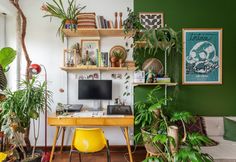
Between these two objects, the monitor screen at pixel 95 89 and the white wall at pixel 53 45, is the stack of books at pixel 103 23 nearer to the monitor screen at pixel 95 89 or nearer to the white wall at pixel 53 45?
the white wall at pixel 53 45

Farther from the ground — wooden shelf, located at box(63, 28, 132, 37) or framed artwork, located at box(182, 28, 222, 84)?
wooden shelf, located at box(63, 28, 132, 37)

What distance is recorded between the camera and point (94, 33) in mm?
3014

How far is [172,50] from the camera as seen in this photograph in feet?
10.2

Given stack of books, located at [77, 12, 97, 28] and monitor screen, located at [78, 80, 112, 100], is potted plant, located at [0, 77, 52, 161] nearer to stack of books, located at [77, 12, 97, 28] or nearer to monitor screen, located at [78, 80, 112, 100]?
monitor screen, located at [78, 80, 112, 100]

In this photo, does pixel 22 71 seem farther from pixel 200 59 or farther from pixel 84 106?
pixel 200 59

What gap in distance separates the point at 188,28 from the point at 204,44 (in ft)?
1.25

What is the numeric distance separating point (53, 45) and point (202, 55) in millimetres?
2541

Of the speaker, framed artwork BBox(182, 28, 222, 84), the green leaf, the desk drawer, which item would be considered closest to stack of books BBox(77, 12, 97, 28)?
the green leaf

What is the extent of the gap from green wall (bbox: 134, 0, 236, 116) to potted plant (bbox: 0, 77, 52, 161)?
2.12 meters

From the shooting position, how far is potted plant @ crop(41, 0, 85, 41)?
2863 millimetres

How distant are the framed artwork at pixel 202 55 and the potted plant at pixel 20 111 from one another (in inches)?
90.6

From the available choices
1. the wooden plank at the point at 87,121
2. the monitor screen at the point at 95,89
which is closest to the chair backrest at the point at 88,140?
the wooden plank at the point at 87,121

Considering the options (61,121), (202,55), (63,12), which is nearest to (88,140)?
(61,121)

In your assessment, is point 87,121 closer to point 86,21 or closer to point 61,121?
point 61,121
